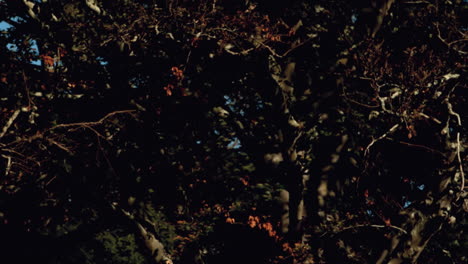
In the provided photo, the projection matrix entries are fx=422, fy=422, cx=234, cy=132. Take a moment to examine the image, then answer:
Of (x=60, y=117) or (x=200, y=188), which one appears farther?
(x=200, y=188)

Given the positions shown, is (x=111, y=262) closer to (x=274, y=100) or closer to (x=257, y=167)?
(x=257, y=167)

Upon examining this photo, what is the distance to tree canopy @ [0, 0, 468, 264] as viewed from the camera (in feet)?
32.6

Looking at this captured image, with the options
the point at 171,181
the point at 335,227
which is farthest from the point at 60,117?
the point at 335,227

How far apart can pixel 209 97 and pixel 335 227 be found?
470 cm

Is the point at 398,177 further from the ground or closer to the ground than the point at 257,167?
closer to the ground

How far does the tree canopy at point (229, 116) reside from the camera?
994 cm

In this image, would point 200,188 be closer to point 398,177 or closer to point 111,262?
point 111,262

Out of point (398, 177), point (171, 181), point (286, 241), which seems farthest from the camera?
point (398, 177)

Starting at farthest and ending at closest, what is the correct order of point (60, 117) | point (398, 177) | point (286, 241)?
point (398, 177)
point (286, 241)
point (60, 117)

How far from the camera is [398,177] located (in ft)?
47.4

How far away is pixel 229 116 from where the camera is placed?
430 inches

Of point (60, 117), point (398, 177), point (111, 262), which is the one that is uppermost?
point (60, 117)

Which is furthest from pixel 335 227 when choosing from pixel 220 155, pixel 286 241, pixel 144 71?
pixel 144 71

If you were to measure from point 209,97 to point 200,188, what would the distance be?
2613 mm
